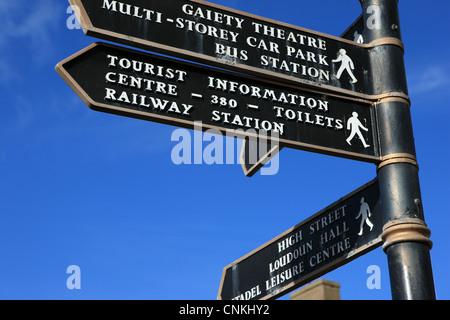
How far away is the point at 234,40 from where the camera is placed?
6434 millimetres

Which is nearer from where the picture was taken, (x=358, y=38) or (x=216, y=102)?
(x=216, y=102)

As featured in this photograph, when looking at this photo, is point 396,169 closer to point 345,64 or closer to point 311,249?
point 345,64

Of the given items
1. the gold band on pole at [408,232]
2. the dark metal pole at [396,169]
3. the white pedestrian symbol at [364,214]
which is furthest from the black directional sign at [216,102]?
the gold band on pole at [408,232]

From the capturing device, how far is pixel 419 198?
616 centimetres

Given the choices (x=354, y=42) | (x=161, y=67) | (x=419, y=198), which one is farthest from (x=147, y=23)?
(x=419, y=198)

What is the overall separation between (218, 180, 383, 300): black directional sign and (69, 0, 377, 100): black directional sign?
0.86 m

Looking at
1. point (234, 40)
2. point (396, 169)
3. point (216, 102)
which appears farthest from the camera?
point (234, 40)

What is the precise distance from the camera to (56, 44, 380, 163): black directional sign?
231 inches

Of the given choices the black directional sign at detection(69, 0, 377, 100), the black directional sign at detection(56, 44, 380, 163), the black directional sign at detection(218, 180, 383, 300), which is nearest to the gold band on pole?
the black directional sign at detection(218, 180, 383, 300)

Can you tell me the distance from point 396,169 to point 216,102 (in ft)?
4.50

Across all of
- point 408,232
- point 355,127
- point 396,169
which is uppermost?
point 355,127

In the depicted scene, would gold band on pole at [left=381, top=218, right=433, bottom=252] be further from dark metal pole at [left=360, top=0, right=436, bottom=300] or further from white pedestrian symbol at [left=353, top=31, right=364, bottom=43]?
white pedestrian symbol at [left=353, top=31, right=364, bottom=43]

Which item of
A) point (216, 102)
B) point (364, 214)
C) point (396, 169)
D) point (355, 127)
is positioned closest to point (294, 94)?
point (355, 127)

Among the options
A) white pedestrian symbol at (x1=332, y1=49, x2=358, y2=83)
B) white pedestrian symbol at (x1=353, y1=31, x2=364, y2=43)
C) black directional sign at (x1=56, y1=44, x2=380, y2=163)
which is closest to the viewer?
black directional sign at (x1=56, y1=44, x2=380, y2=163)
